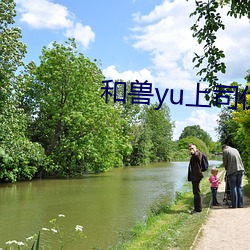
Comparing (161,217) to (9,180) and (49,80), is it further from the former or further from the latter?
(49,80)

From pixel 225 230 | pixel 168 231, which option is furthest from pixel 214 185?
pixel 168 231

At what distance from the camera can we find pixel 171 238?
7.32 metres

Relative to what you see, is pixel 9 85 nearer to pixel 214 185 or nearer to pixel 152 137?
pixel 214 185

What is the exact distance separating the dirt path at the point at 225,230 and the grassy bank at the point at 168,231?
0.58 feet

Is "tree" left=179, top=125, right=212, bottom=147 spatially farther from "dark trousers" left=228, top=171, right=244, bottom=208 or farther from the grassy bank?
the grassy bank

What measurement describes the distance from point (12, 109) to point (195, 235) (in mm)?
Answer: 15262

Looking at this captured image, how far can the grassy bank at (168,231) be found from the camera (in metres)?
7.03

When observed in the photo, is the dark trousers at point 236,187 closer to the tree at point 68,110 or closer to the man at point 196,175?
the man at point 196,175

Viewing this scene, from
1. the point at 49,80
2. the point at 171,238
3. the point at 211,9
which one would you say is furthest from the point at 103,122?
the point at 211,9

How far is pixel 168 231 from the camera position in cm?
791

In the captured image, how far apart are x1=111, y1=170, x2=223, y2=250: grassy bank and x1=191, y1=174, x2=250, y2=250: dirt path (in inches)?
7.0

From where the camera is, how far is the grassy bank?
7.03m

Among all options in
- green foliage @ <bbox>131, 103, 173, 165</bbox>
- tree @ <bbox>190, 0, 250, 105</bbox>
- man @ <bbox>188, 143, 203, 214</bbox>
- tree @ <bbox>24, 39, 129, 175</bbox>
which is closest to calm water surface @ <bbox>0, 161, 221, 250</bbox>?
man @ <bbox>188, 143, 203, 214</bbox>

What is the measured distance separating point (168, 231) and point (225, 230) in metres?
1.22
